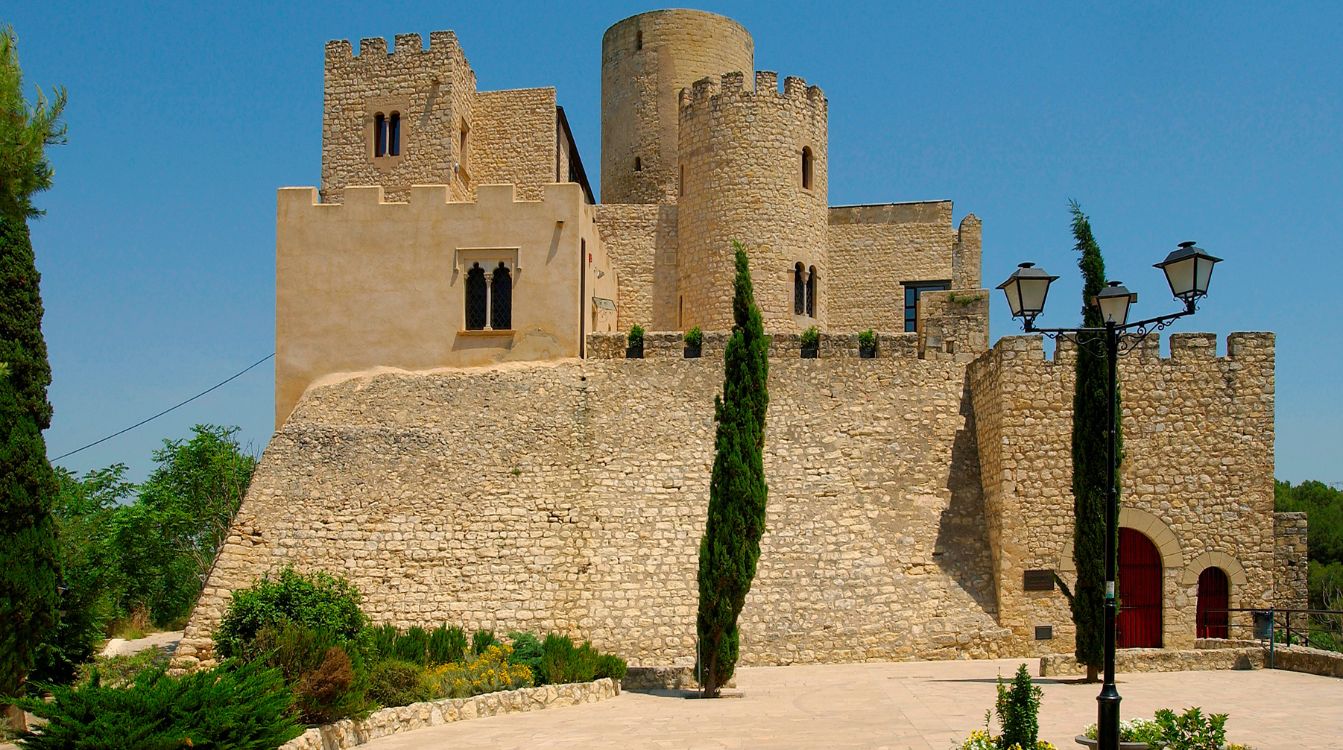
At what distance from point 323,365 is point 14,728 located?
34.6ft

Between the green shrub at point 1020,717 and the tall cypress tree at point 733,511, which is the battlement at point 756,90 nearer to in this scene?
the tall cypress tree at point 733,511

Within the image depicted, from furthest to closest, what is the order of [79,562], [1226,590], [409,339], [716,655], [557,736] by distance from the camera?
[79,562] → [409,339] → [1226,590] → [716,655] → [557,736]

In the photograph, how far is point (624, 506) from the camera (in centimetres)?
2181

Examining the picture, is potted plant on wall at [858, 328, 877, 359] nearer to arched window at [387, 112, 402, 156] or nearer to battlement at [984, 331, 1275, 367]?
battlement at [984, 331, 1275, 367]

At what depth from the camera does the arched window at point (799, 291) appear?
1117 inches

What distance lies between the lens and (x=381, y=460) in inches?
877

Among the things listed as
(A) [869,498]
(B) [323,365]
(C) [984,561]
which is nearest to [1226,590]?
(C) [984,561]

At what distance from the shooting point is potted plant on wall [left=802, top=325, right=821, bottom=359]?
23.7 meters

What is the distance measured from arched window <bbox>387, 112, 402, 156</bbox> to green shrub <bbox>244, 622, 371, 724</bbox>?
16.0m

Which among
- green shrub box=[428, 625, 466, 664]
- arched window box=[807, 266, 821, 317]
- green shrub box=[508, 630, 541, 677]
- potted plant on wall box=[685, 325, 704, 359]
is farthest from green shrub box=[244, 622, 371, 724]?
arched window box=[807, 266, 821, 317]

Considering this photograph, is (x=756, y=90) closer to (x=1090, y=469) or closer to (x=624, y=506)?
(x=624, y=506)

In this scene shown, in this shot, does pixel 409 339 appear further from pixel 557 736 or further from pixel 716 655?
pixel 557 736

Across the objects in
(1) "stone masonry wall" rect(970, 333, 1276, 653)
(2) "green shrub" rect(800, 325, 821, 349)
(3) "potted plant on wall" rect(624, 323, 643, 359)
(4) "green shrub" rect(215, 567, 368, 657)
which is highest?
(2) "green shrub" rect(800, 325, 821, 349)

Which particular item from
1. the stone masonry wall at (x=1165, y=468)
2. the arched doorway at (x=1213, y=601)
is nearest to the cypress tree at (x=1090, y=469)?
the stone masonry wall at (x=1165, y=468)
